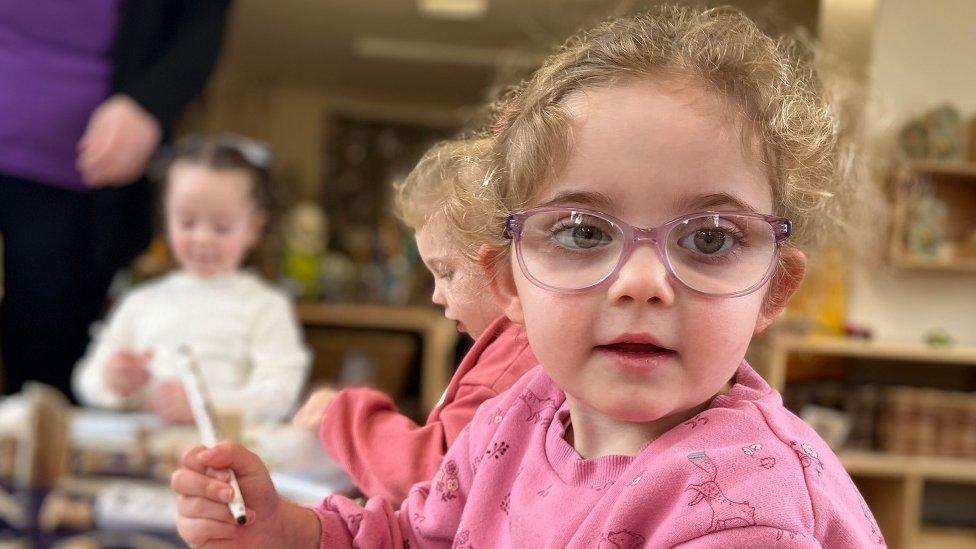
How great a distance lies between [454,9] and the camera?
178 inches

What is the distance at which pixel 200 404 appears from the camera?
72cm

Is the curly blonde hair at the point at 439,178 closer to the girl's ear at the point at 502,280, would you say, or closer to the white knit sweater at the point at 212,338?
the girl's ear at the point at 502,280

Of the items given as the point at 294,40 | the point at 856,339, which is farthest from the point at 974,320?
the point at 294,40

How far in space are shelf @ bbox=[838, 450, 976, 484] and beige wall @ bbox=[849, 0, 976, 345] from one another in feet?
1.36

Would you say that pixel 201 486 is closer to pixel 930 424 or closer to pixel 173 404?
pixel 173 404

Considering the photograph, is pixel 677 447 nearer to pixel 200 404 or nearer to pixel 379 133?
pixel 200 404

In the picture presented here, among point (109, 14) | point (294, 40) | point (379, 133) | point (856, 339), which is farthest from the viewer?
point (379, 133)

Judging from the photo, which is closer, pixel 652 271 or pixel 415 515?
pixel 652 271

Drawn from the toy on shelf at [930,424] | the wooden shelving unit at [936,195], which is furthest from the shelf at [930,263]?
the toy on shelf at [930,424]

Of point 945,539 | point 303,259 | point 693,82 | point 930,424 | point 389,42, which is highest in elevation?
point 389,42

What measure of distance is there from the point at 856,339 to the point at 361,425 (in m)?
2.62

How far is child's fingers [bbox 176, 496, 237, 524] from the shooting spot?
597 mm

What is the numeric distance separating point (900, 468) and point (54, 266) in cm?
247

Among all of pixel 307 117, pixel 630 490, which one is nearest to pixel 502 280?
pixel 630 490
